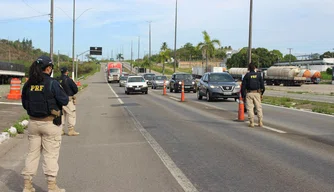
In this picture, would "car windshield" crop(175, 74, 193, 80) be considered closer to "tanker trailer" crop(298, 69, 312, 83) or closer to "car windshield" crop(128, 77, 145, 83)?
"car windshield" crop(128, 77, 145, 83)

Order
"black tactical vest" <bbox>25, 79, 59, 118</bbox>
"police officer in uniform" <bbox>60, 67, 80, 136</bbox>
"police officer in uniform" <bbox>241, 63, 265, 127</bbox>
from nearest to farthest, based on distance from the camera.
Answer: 1. "black tactical vest" <bbox>25, 79, 59, 118</bbox>
2. "police officer in uniform" <bbox>60, 67, 80, 136</bbox>
3. "police officer in uniform" <bbox>241, 63, 265, 127</bbox>

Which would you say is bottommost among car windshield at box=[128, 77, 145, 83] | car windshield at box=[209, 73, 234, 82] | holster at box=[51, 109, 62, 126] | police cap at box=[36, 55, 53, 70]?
car windshield at box=[128, 77, 145, 83]

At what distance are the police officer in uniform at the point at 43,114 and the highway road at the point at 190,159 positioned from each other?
644 millimetres

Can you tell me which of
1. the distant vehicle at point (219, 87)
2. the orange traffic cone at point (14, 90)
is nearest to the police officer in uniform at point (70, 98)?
the distant vehicle at point (219, 87)

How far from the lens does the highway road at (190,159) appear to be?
229 inches

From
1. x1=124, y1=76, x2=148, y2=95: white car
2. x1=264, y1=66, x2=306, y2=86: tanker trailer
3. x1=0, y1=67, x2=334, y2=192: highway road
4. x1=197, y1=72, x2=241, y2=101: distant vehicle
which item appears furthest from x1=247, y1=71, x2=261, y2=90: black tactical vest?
x1=264, y1=66, x2=306, y2=86: tanker trailer

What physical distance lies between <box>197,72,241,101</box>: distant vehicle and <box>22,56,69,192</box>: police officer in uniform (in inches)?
688

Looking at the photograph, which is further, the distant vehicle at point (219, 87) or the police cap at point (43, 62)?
the distant vehicle at point (219, 87)

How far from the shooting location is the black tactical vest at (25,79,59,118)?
5070 mm

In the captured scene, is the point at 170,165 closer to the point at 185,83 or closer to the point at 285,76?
the point at 185,83

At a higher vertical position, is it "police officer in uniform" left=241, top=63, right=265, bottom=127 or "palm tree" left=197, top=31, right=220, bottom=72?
"palm tree" left=197, top=31, right=220, bottom=72

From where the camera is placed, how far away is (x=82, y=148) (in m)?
8.84

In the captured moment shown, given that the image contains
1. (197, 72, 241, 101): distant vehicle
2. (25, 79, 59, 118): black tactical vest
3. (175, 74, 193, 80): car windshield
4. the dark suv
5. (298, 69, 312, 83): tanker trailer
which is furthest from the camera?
(298, 69, 312, 83): tanker trailer

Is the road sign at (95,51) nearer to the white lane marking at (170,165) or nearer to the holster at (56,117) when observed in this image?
the white lane marking at (170,165)
